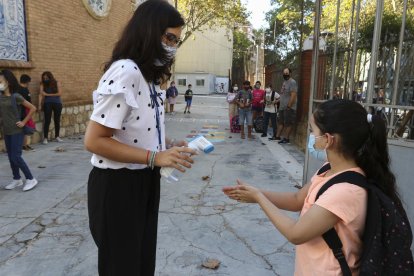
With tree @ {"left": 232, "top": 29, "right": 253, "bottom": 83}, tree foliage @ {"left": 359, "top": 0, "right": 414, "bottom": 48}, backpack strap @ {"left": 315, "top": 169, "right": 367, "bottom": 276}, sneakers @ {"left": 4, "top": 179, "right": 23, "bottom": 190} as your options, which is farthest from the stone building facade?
tree @ {"left": 232, "top": 29, "right": 253, "bottom": 83}

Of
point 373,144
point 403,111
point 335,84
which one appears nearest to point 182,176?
point 335,84

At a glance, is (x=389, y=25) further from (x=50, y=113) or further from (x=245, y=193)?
(x=50, y=113)

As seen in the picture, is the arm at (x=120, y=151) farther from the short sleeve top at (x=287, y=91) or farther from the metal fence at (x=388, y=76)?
the short sleeve top at (x=287, y=91)

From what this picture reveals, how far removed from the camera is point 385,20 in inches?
151

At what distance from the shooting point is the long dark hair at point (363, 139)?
150cm

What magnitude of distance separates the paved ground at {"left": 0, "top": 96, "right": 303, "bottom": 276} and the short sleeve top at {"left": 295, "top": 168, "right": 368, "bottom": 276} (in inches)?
62.2

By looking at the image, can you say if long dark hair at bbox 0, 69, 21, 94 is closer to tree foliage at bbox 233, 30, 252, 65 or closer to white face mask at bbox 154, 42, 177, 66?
white face mask at bbox 154, 42, 177, 66

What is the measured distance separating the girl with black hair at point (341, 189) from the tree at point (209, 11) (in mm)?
17789

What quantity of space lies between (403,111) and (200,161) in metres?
4.30

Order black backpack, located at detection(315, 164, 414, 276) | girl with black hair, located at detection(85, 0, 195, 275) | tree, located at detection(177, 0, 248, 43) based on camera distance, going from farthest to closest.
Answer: tree, located at detection(177, 0, 248, 43) < girl with black hair, located at detection(85, 0, 195, 275) < black backpack, located at detection(315, 164, 414, 276)

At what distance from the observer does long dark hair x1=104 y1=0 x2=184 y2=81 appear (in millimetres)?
1698

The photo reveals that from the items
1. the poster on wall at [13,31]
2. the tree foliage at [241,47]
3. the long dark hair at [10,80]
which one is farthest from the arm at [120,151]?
the tree foliage at [241,47]

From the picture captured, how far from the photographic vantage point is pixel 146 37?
169 cm

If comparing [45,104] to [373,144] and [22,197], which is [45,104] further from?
[373,144]
